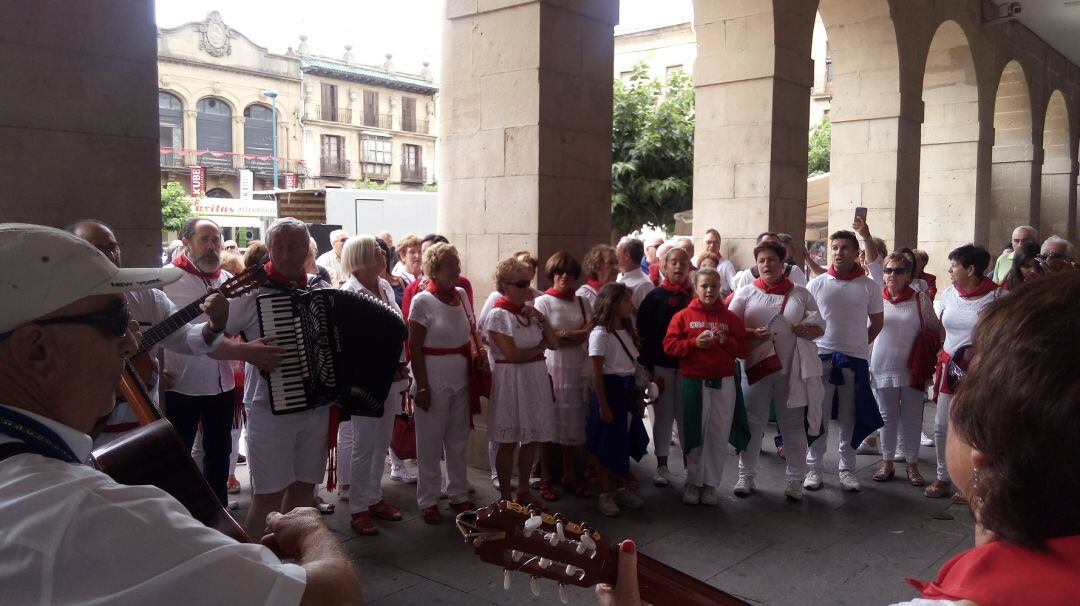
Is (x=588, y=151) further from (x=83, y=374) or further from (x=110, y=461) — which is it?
(x=83, y=374)

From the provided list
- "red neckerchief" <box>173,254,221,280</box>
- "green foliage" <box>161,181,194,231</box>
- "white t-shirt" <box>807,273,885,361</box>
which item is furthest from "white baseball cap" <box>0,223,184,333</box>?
"green foliage" <box>161,181,194,231</box>

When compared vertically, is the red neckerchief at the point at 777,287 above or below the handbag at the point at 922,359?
above

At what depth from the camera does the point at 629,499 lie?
5.43m

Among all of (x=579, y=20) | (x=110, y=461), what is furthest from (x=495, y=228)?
(x=110, y=461)

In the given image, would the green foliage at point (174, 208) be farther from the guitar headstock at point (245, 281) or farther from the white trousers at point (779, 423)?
the guitar headstock at point (245, 281)

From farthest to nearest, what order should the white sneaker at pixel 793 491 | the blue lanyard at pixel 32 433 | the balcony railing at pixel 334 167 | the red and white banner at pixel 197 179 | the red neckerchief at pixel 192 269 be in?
1. the balcony railing at pixel 334 167
2. the red and white banner at pixel 197 179
3. the white sneaker at pixel 793 491
4. the red neckerchief at pixel 192 269
5. the blue lanyard at pixel 32 433

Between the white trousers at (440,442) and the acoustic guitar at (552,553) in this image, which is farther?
the white trousers at (440,442)

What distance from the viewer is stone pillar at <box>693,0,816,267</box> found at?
831 centimetres

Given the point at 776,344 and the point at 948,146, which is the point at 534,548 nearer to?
the point at 776,344

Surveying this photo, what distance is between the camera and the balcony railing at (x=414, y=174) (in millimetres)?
48750

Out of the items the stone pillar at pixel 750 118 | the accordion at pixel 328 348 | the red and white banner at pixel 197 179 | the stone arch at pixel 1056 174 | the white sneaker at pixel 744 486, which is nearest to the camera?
the accordion at pixel 328 348

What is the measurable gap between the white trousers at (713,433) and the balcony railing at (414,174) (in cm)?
4482

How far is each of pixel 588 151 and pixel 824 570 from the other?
3.45 metres

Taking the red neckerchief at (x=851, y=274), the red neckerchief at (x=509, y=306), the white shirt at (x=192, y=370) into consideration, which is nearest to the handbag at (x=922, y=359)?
the red neckerchief at (x=851, y=274)
